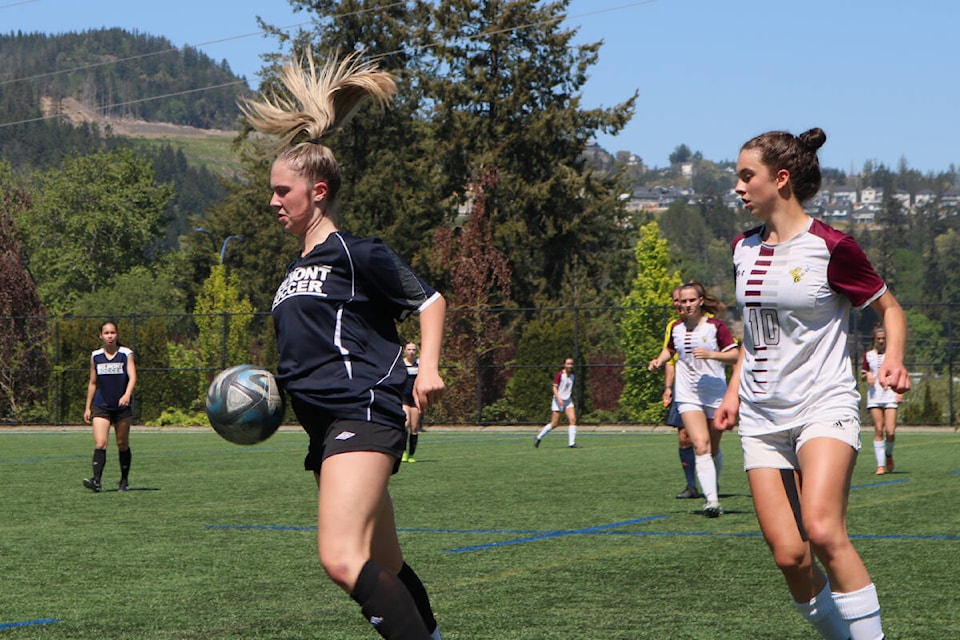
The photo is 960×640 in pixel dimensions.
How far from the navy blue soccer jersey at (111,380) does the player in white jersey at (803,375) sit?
435 inches

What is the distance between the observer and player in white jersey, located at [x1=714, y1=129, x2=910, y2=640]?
515cm

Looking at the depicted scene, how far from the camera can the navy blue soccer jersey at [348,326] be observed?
4840 mm

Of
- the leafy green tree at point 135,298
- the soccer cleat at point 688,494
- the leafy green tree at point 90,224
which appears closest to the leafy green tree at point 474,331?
the soccer cleat at point 688,494

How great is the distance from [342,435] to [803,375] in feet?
6.01

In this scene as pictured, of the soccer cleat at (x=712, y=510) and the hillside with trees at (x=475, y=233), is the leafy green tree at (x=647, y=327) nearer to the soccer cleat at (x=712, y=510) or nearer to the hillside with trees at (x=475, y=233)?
the hillside with trees at (x=475, y=233)

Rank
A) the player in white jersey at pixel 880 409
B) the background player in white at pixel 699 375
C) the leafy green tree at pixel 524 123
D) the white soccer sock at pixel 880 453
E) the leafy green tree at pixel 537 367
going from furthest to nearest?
1. the leafy green tree at pixel 524 123
2. the leafy green tree at pixel 537 367
3. the white soccer sock at pixel 880 453
4. the player in white jersey at pixel 880 409
5. the background player in white at pixel 699 375

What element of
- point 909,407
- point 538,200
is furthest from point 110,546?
point 538,200

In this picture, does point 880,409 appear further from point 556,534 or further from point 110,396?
point 110,396

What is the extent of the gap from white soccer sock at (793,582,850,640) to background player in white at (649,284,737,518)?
721cm

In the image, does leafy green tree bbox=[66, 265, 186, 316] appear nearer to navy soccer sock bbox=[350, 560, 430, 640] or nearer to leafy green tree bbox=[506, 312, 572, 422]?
leafy green tree bbox=[506, 312, 572, 422]

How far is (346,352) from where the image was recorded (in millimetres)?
4875

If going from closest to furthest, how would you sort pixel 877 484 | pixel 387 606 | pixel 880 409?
pixel 387 606 < pixel 877 484 < pixel 880 409

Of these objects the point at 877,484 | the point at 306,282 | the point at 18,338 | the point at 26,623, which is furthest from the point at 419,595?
the point at 18,338

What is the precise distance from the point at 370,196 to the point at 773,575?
49.5 m
